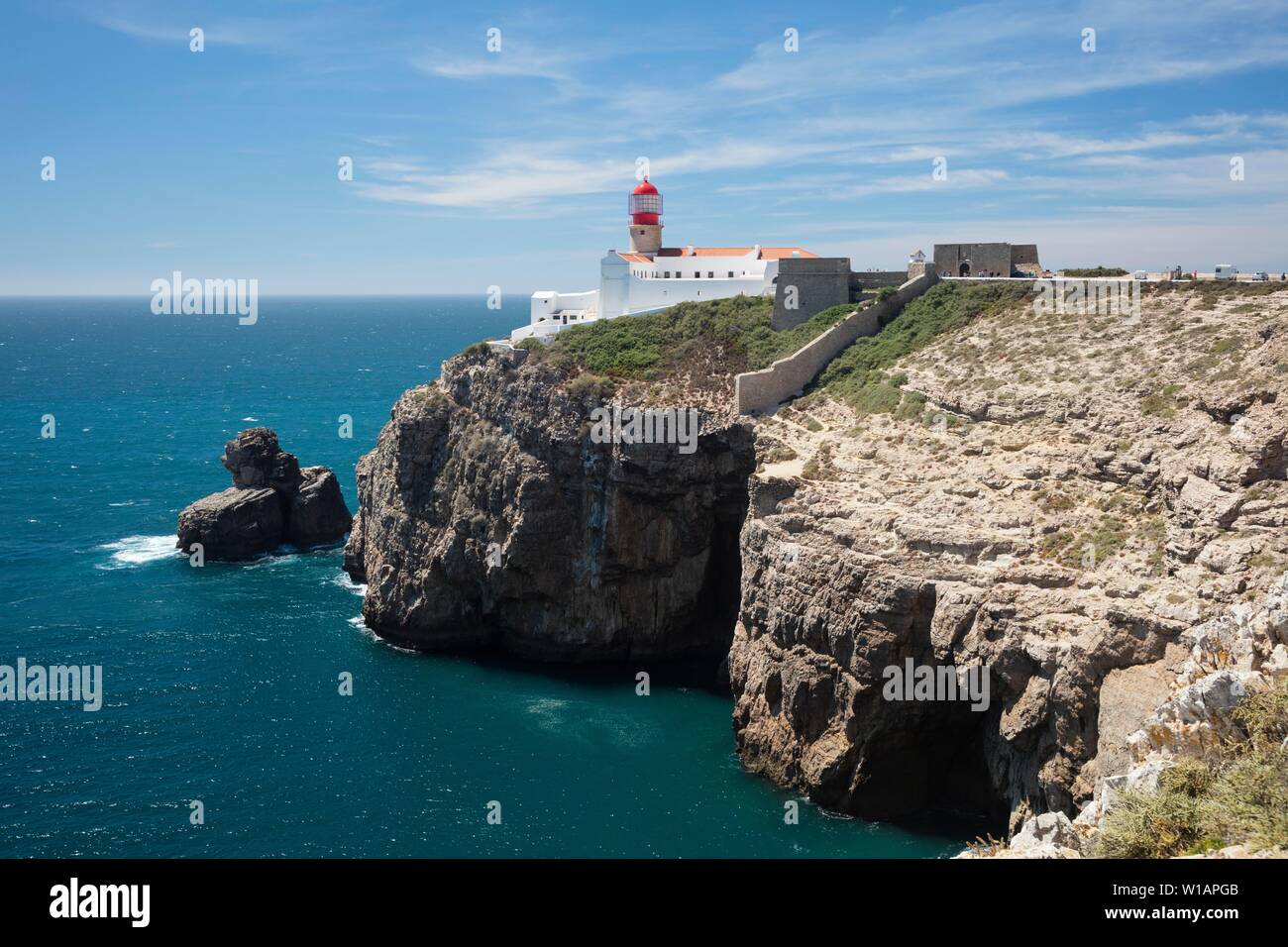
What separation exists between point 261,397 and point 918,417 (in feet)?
356

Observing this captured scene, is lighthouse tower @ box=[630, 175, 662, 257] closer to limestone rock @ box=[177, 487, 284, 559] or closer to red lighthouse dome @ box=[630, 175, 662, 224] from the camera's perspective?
red lighthouse dome @ box=[630, 175, 662, 224]

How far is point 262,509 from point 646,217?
30701mm

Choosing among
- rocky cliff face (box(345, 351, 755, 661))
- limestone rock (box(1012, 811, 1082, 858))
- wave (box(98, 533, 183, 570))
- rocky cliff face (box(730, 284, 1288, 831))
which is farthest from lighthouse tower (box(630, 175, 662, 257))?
limestone rock (box(1012, 811, 1082, 858))

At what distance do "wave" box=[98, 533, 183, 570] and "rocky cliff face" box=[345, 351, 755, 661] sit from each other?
1826 cm

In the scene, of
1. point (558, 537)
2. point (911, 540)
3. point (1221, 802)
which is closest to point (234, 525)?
point (558, 537)

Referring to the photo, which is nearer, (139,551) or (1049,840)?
(1049,840)

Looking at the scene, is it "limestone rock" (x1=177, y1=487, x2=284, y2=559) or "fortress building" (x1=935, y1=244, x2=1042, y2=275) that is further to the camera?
"limestone rock" (x1=177, y1=487, x2=284, y2=559)

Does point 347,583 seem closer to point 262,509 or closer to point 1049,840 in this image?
point 262,509

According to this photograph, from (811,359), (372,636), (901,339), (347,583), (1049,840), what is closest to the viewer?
(1049,840)

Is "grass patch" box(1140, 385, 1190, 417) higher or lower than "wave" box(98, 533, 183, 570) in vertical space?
higher

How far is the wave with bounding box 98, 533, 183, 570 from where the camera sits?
213ft

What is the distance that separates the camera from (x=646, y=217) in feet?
224

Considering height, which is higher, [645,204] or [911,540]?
[645,204]

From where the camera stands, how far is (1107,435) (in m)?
36.6
